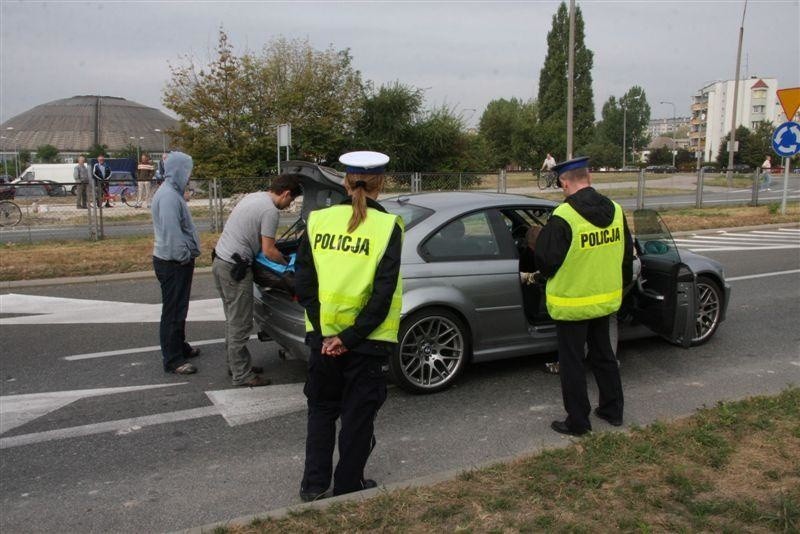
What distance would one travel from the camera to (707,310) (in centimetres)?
652

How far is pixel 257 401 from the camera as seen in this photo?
5141 millimetres

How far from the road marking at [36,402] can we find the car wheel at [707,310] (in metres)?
4.81

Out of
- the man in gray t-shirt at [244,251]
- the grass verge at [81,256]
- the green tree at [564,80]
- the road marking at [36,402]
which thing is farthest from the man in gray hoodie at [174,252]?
the green tree at [564,80]

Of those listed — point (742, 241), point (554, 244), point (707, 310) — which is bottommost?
point (742, 241)

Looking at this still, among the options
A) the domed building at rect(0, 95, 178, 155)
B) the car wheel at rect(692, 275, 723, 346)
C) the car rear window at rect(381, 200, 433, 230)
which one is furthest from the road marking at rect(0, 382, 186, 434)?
the domed building at rect(0, 95, 178, 155)

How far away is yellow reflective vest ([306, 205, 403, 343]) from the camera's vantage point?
3.17 m

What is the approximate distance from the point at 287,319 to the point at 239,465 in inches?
54.3

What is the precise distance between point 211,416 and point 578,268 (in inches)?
109

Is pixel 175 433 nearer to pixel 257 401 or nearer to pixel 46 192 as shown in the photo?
pixel 257 401

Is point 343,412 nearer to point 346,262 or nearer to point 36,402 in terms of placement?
point 346,262

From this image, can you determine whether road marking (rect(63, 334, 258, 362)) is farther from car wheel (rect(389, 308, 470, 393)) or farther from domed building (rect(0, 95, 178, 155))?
domed building (rect(0, 95, 178, 155))

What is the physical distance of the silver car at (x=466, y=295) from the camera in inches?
201

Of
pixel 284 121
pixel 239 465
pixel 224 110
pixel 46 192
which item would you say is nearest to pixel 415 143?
pixel 284 121

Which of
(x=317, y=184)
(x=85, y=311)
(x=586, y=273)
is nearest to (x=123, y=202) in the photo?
(x=85, y=311)
